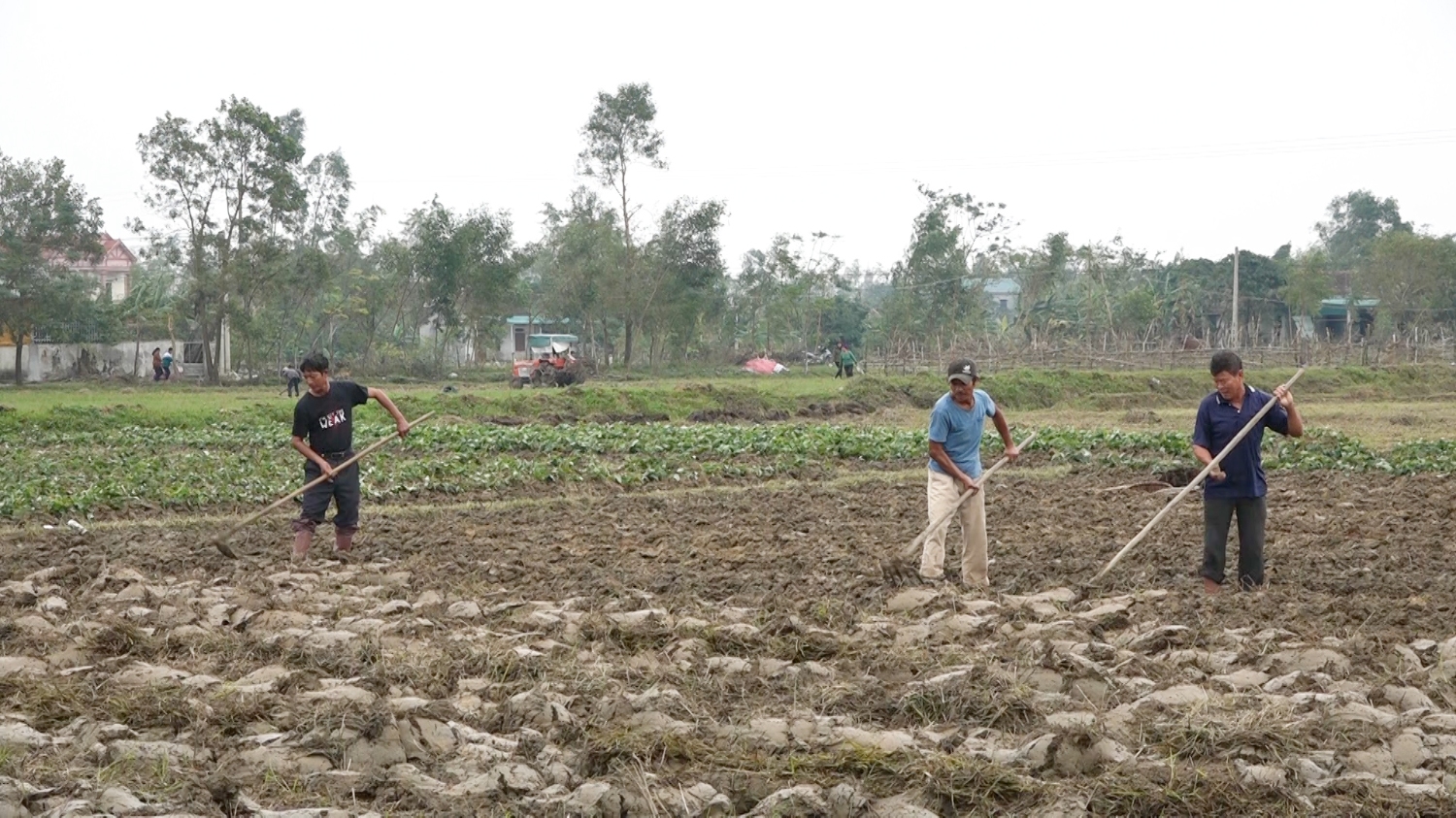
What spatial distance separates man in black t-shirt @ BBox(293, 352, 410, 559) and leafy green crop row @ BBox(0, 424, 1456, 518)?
14.8 ft

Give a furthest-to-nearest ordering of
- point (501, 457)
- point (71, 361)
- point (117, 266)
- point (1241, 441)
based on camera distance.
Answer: point (117, 266) → point (71, 361) → point (501, 457) → point (1241, 441)

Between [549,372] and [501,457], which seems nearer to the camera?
[501,457]

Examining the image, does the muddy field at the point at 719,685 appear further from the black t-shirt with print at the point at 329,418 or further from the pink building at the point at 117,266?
the pink building at the point at 117,266

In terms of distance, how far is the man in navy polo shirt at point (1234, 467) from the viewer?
8469 millimetres

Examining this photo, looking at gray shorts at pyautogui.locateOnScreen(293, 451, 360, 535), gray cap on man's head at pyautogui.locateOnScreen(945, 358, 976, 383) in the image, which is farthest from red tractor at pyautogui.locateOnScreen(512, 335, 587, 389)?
gray cap on man's head at pyautogui.locateOnScreen(945, 358, 976, 383)

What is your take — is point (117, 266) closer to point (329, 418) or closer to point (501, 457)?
point (501, 457)

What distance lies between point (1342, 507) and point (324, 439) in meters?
9.70

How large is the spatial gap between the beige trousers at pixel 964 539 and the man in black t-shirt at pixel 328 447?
394cm

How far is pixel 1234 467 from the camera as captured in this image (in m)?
8.51

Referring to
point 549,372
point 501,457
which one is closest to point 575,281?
point 549,372

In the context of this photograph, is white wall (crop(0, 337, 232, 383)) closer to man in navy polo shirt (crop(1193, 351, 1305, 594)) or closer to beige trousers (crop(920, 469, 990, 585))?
beige trousers (crop(920, 469, 990, 585))

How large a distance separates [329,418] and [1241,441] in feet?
21.2

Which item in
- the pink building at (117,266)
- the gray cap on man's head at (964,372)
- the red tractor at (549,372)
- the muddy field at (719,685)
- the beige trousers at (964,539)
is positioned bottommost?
the muddy field at (719,685)

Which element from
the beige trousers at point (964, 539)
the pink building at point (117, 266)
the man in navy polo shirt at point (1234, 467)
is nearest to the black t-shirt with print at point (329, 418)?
A: the beige trousers at point (964, 539)
